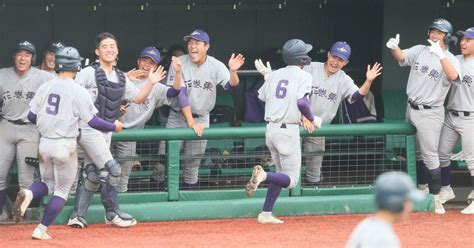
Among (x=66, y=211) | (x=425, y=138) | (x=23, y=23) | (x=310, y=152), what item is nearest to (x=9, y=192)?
(x=66, y=211)

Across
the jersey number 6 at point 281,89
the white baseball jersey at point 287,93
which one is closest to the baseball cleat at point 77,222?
the white baseball jersey at point 287,93

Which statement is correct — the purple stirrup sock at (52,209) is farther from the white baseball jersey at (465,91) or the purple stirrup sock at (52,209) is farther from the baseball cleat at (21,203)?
the white baseball jersey at (465,91)

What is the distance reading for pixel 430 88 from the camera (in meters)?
8.62

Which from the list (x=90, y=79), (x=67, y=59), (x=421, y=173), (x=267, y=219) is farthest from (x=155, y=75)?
(x=421, y=173)

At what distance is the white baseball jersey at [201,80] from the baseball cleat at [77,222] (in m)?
1.19

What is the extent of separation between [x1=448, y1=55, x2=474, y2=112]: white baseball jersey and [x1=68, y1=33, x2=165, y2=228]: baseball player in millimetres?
2326

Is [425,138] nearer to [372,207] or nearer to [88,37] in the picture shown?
[372,207]

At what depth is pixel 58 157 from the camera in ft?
24.5

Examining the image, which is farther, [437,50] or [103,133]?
[437,50]

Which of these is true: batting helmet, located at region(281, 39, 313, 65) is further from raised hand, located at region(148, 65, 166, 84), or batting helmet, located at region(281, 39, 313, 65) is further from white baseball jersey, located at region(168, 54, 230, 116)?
raised hand, located at region(148, 65, 166, 84)

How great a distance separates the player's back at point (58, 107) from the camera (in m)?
7.47

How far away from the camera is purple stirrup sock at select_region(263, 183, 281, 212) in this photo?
27.0 feet

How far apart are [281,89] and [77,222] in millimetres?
1746

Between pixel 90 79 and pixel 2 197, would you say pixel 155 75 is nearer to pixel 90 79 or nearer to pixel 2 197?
pixel 90 79
